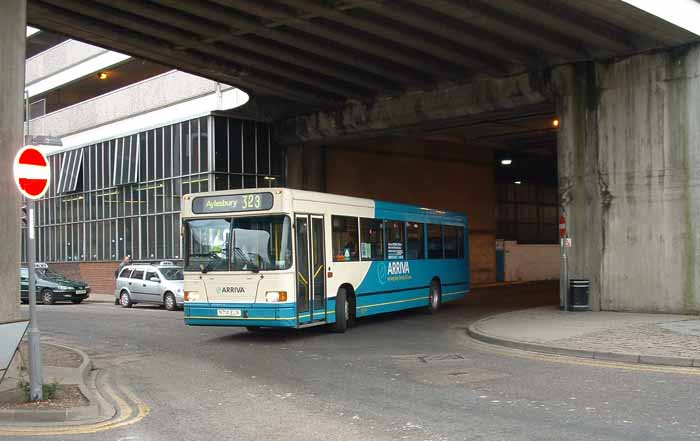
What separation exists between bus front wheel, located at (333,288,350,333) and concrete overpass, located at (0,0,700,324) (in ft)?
21.4

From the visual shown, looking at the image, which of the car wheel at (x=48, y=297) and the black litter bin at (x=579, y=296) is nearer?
the black litter bin at (x=579, y=296)

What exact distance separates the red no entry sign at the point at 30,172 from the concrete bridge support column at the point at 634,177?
14.1 metres

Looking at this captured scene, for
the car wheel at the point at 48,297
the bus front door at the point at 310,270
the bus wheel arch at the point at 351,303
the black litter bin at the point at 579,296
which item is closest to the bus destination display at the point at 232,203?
the bus front door at the point at 310,270

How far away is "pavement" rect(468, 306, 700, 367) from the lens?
1130cm

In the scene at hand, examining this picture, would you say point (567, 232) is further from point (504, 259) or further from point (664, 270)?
point (504, 259)

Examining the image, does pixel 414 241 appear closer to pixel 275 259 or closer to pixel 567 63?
pixel 567 63

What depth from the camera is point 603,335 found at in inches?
535

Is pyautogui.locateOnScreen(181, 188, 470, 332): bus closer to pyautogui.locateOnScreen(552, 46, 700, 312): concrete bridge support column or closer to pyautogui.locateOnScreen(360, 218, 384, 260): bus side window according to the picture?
pyautogui.locateOnScreen(360, 218, 384, 260): bus side window

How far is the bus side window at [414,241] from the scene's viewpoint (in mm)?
19203

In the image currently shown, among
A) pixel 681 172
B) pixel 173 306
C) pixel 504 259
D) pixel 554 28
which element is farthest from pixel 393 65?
pixel 504 259

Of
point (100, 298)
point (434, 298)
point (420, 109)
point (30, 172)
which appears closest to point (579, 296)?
point (434, 298)

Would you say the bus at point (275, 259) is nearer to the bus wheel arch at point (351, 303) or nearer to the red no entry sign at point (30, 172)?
the bus wheel arch at point (351, 303)

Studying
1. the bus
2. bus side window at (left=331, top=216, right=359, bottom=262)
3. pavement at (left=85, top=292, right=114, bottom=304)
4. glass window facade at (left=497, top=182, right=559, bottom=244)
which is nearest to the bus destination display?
the bus

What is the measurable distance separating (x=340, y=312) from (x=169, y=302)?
1080cm
